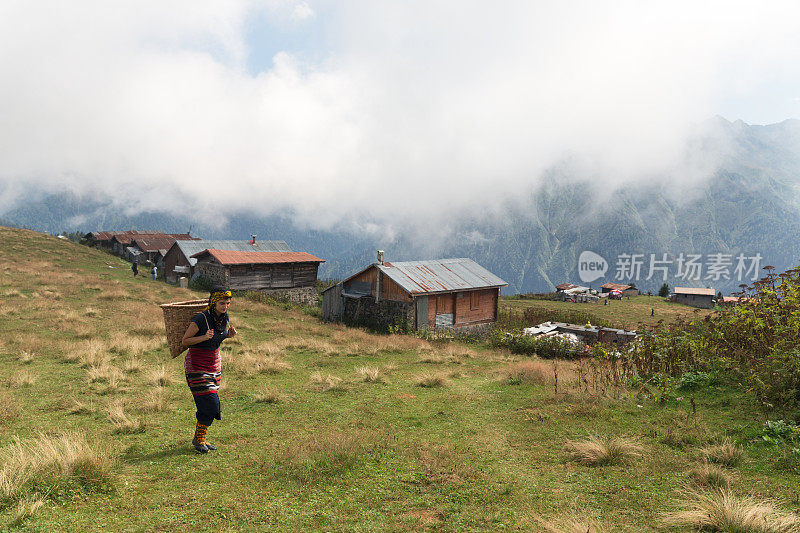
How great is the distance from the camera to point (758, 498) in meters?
4.50

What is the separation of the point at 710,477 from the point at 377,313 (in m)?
24.5

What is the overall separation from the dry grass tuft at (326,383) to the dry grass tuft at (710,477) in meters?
7.37

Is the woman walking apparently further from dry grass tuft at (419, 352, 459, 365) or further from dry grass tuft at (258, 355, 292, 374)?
dry grass tuft at (419, 352, 459, 365)

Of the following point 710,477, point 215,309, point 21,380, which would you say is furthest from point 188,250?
point 710,477

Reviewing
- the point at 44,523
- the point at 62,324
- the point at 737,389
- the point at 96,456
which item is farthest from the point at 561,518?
the point at 62,324

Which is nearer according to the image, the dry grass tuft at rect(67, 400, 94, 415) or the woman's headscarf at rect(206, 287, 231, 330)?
the woman's headscarf at rect(206, 287, 231, 330)

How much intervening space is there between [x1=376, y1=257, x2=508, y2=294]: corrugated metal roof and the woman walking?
2008cm

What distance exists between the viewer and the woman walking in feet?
19.9

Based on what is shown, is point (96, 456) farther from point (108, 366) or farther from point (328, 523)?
point (108, 366)

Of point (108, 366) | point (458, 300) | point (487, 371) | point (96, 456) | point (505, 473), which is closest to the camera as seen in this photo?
point (96, 456)

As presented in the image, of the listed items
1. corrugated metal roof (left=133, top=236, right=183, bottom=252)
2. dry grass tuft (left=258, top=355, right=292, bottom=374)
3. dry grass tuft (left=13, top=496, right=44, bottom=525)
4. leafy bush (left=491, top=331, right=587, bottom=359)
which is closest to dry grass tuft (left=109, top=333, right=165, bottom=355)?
dry grass tuft (left=258, top=355, right=292, bottom=374)

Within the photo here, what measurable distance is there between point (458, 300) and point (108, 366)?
71.2ft

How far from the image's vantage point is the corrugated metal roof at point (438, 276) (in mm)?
27438

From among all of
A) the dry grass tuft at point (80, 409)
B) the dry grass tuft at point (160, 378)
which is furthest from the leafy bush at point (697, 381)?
the dry grass tuft at point (80, 409)
